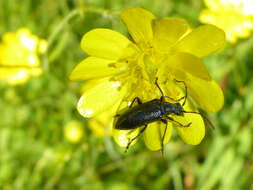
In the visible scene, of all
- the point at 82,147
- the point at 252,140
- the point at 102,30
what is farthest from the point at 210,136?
the point at 102,30

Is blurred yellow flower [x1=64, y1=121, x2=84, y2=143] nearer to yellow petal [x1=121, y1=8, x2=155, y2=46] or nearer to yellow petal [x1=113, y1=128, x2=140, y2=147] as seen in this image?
yellow petal [x1=113, y1=128, x2=140, y2=147]

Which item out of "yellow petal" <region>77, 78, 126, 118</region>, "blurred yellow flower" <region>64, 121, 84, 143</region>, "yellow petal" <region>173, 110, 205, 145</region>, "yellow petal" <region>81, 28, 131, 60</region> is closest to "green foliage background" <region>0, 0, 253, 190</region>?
"blurred yellow flower" <region>64, 121, 84, 143</region>

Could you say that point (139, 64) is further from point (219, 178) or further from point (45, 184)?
point (45, 184)

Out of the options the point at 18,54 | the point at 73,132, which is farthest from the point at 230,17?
the point at 18,54

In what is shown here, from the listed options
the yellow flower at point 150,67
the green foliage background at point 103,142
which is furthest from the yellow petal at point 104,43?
the green foliage background at point 103,142

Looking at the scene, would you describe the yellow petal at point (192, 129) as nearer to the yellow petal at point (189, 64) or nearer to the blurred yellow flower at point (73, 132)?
the yellow petal at point (189, 64)

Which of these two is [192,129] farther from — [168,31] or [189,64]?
[168,31]
